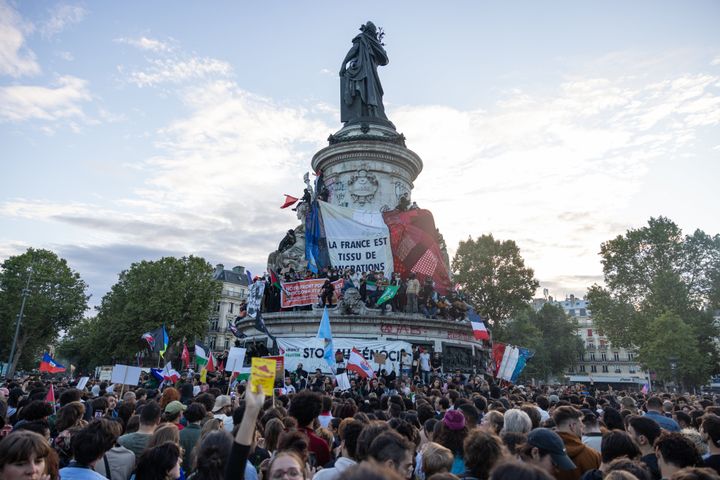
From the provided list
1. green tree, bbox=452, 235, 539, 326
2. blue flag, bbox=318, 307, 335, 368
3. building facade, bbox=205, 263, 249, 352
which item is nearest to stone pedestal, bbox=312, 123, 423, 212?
blue flag, bbox=318, 307, 335, 368

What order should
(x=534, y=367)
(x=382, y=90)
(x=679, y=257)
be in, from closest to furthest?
(x=382, y=90)
(x=679, y=257)
(x=534, y=367)

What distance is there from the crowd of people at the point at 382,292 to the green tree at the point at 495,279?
2765cm

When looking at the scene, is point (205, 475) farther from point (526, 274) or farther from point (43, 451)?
point (526, 274)

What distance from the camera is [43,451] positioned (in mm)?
3549

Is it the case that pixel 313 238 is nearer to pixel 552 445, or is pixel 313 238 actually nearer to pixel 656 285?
pixel 552 445

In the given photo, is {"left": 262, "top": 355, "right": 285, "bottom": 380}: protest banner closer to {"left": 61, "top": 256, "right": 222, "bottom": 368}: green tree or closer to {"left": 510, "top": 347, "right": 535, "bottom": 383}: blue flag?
{"left": 510, "top": 347, "right": 535, "bottom": 383}: blue flag

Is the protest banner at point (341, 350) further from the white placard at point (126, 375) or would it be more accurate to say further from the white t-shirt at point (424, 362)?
the white placard at point (126, 375)

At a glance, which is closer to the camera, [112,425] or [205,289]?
[112,425]

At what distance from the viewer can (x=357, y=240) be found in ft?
87.0

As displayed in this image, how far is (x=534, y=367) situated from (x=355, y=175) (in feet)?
149

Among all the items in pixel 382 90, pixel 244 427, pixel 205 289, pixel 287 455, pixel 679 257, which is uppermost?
pixel 382 90

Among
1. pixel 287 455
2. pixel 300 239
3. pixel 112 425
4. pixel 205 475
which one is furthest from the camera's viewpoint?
pixel 300 239

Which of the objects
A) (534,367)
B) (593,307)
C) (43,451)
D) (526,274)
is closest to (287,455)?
(43,451)

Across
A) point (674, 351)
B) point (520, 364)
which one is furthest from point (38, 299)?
point (674, 351)
